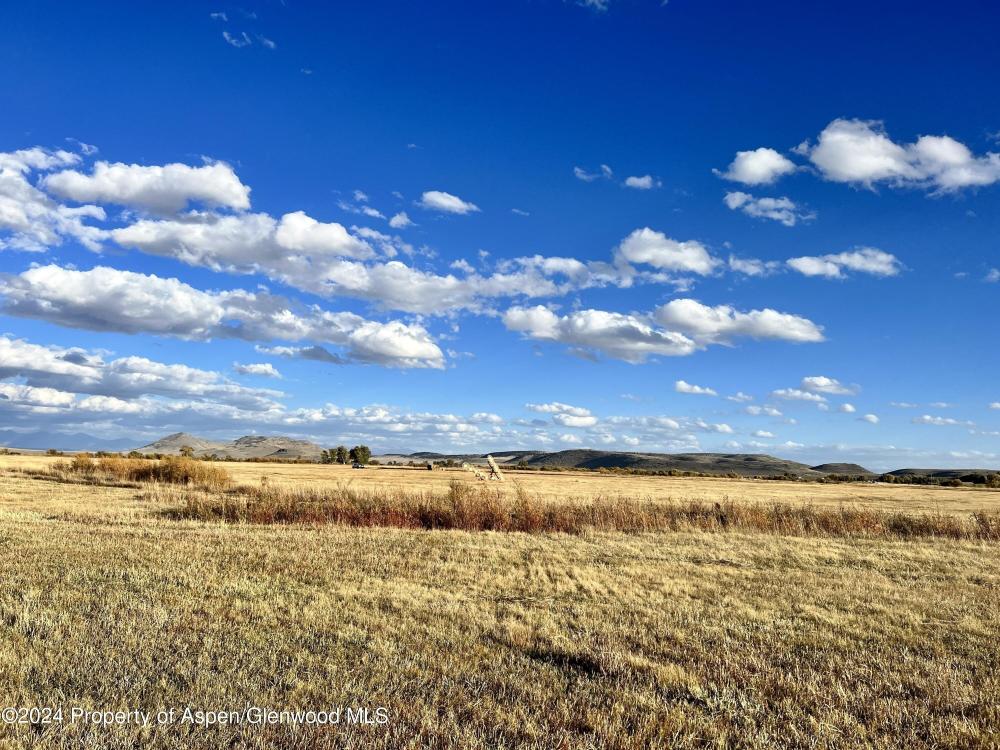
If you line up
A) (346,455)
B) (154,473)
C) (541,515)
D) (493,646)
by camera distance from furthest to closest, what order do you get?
(346,455)
(154,473)
(541,515)
(493,646)

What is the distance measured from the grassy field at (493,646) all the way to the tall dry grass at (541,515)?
6.52 m

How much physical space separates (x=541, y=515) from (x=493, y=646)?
14917 mm

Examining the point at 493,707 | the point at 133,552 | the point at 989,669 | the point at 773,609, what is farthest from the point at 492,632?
the point at 133,552

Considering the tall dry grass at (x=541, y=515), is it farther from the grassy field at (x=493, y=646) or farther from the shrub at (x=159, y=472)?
the shrub at (x=159, y=472)

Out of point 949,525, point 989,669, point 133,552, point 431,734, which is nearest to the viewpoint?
point 431,734

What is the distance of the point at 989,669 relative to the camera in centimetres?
794

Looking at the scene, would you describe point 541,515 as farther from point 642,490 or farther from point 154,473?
point 154,473

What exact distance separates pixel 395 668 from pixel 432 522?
51.8 feet

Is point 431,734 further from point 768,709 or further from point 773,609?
point 773,609

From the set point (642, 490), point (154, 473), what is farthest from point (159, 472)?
point (642, 490)

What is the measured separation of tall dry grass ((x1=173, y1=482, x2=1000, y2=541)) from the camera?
74.0ft

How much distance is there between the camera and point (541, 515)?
22922 millimetres

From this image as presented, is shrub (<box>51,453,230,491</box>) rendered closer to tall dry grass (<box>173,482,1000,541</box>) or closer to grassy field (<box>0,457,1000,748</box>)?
tall dry grass (<box>173,482,1000,541</box>)

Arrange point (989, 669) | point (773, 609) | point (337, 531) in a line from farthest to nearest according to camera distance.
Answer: point (337, 531)
point (773, 609)
point (989, 669)
